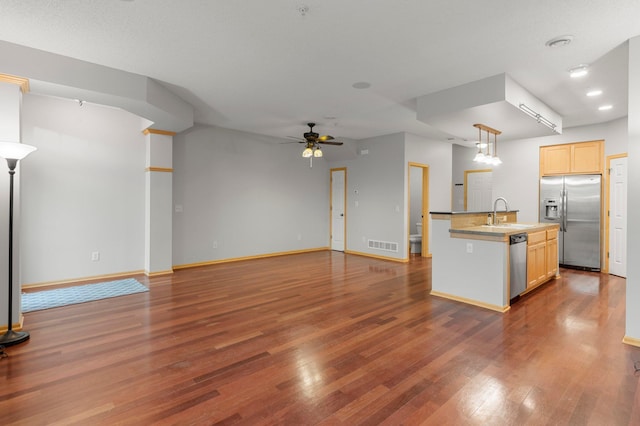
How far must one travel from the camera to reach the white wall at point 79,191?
4.76 m

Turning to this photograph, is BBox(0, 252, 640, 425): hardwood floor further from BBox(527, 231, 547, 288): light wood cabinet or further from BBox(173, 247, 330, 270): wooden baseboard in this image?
BBox(173, 247, 330, 270): wooden baseboard

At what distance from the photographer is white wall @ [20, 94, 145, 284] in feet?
15.6

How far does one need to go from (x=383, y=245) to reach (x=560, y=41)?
509 centimetres

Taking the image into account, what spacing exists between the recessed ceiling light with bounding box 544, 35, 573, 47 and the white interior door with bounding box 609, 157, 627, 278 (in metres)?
3.99

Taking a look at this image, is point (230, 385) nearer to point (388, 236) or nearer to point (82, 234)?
point (82, 234)

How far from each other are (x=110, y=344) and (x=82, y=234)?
9.96 feet

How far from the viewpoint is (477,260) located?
4086 millimetres

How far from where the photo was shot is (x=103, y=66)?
12.0 ft

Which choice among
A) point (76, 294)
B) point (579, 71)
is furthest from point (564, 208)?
point (76, 294)

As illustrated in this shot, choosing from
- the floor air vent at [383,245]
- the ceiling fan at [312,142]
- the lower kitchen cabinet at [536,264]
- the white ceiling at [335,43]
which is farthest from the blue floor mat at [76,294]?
the lower kitchen cabinet at [536,264]

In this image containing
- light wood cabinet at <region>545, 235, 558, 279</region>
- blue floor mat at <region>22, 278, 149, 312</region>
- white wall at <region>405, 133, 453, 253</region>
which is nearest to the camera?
blue floor mat at <region>22, 278, 149, 312</region>

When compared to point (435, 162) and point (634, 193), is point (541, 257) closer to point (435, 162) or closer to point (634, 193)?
point (634, 193)

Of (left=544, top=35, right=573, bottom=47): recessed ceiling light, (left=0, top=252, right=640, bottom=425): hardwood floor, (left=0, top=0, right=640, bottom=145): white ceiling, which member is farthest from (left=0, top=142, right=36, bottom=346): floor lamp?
(left=544, top=35, right=573, bottom=47): recessed ceiling light

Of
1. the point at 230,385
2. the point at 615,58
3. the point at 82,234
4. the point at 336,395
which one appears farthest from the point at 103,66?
the point at 615,58
